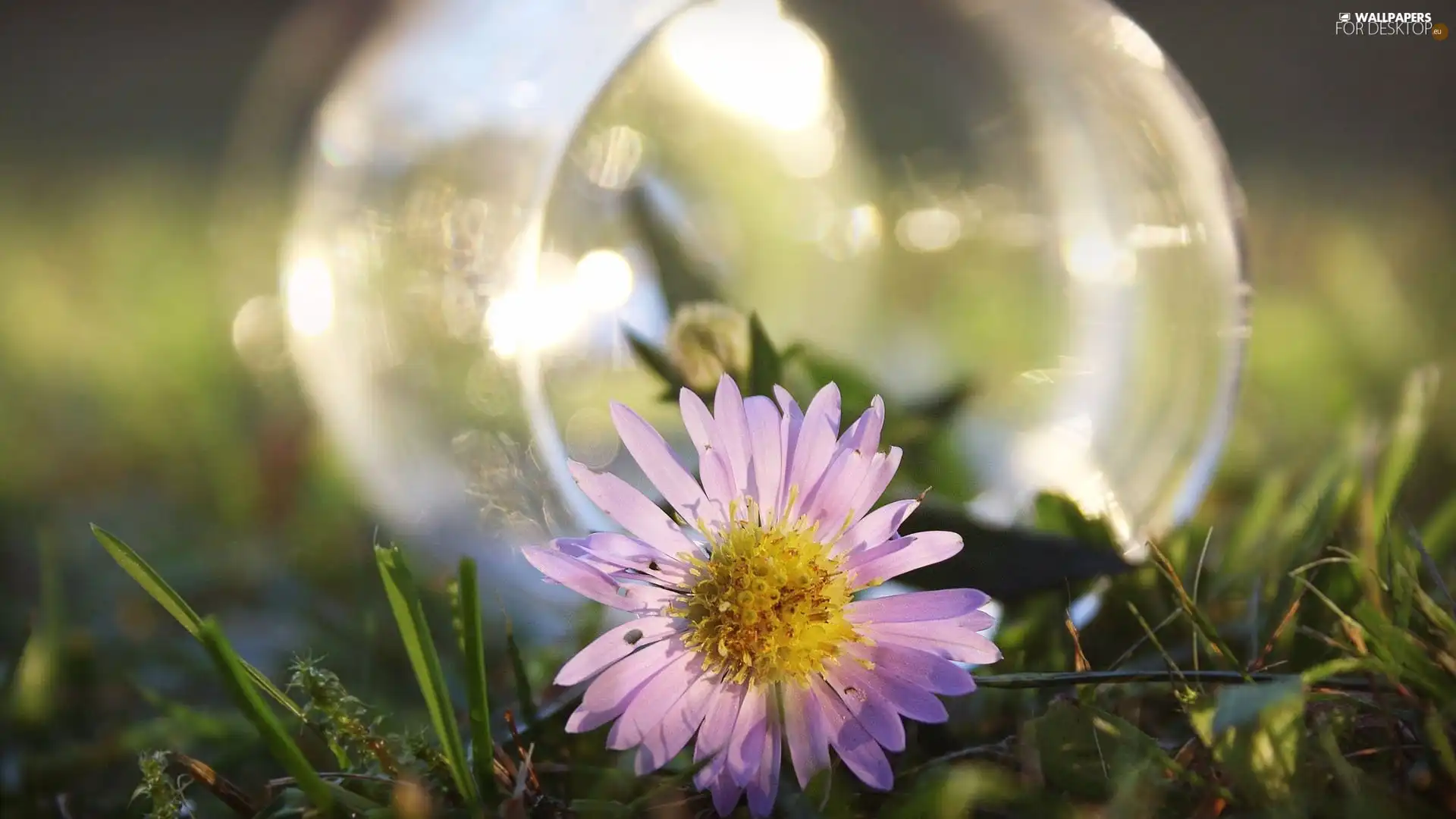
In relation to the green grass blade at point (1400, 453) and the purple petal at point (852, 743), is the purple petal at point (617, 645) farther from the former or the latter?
the green grass blade at point (1400, 453)

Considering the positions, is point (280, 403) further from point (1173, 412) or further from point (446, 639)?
point (1173, 412)

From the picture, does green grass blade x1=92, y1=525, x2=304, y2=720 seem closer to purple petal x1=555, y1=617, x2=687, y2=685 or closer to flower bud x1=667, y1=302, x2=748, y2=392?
purple petal x1=555, y1=617, x2=687, y2=685

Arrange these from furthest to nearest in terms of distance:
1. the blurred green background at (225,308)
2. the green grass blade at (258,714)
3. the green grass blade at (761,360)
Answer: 1. the blurred green background at (225,308)
2. the green grass blade at (761,360)
3. the green grass blade at (258,714)

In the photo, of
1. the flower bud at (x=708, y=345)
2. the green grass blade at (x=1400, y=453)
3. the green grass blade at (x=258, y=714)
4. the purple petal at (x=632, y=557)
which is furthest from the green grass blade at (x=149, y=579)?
the green grass blade at (x=1400, y=453)

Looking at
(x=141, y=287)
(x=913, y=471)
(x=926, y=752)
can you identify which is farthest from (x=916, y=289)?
(x=141, y=287)

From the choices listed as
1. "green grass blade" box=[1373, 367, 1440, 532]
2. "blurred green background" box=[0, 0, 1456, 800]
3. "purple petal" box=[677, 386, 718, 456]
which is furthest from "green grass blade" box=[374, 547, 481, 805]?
"green grass blade" box=[1373, 367, 1440, 532]

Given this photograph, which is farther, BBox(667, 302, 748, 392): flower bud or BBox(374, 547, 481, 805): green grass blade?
BBox(667, 302, 748, 392): flower bud
